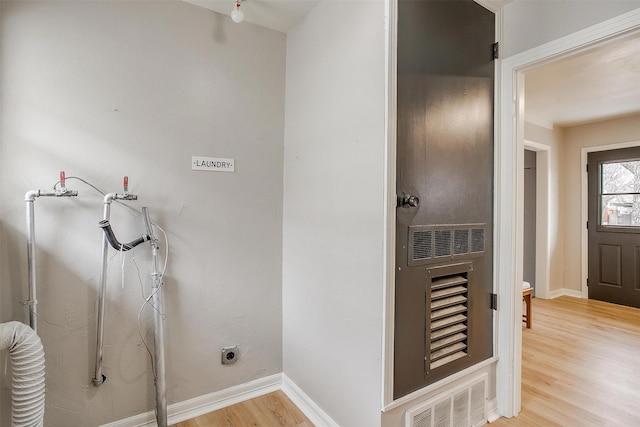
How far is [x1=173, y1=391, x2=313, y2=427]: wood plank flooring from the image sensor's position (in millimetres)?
1846

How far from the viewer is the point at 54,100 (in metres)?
1.59

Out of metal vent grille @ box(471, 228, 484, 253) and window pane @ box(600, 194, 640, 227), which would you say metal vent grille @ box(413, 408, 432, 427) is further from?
window pane @ box(600, 194, 640, 227)

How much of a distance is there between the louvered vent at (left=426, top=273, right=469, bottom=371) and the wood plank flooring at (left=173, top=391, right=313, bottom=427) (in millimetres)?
894

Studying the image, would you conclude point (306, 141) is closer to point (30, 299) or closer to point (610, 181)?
point (30, 299)

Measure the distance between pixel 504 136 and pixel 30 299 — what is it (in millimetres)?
2667

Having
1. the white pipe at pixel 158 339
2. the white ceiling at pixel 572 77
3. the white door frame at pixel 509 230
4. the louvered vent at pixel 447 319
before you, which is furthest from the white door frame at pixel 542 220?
the white pipe at pixel 158 339

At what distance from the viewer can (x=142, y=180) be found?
1.79 m

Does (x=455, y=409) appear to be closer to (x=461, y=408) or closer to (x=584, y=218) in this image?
(x=461, y=408)

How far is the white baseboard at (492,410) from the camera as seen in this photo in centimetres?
183

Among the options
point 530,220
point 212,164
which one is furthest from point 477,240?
point 530,220

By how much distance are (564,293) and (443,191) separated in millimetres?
4520

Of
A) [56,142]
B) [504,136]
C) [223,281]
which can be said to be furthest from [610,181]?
[56,142]

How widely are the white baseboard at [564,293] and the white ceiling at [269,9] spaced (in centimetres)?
495

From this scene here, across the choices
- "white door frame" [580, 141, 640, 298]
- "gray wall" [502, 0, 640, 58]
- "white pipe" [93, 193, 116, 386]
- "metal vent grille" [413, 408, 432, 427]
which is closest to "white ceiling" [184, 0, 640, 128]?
"gray wall" [502, 0, 640, 58]
